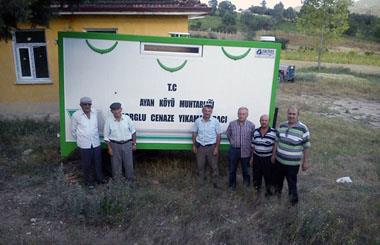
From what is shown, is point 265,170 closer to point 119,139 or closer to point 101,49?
point 119,139

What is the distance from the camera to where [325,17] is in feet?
104

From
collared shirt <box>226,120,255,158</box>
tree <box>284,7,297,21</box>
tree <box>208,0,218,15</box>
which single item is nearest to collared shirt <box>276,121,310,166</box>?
collared shirt <box>226,120,255,158</box>

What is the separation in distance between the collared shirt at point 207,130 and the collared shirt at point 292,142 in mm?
1180

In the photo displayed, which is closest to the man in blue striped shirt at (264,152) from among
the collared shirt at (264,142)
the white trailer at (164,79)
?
the collared shirt at (264,142)

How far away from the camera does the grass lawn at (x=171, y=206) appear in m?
4.75

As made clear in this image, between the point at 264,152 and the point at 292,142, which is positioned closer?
the point at 292,142

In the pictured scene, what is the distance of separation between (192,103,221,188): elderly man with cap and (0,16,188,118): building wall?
5551 millimetres

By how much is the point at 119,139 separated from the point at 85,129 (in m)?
0.57

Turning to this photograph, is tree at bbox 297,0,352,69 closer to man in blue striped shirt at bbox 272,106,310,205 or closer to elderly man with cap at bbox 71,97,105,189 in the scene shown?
man in blue striped shirt at bbox 272,106,310,205

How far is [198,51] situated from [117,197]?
9.52 feet

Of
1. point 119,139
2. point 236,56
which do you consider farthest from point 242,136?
point 119,139

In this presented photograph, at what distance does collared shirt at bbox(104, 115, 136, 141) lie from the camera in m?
5.95

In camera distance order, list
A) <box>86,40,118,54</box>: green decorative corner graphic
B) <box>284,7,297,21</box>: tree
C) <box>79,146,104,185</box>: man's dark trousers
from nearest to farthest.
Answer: <box>79,146,104,185</box>: man's dark trousers < <box>86,40,118,54</box>: green decorative corner graphic < <box>284,7,297,21</box>: tree

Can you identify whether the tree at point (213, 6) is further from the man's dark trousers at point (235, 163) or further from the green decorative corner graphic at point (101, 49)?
the man's dark trousers at point (235, 163)
